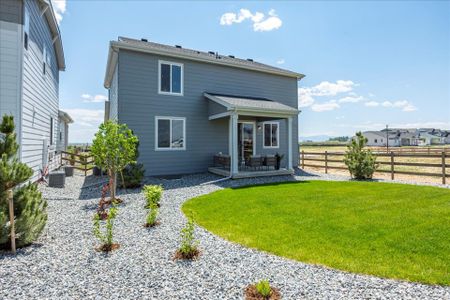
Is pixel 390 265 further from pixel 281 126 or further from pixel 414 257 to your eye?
pixel 281 126

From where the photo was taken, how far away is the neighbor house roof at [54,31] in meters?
10.5

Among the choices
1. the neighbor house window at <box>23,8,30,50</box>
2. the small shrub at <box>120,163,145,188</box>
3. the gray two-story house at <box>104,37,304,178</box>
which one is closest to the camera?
the neighbor house window at <box>23,8,30,50</box>

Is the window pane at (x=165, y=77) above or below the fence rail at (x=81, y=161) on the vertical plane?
above

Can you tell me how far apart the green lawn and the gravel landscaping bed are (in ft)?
1.07

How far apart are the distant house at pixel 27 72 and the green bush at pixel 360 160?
13177 mm

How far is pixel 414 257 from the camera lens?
3.72 meters

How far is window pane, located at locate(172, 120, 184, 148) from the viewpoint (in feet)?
41.2

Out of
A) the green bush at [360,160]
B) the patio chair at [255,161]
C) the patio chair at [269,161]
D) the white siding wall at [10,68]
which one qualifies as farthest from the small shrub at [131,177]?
the green bush at [360,160]

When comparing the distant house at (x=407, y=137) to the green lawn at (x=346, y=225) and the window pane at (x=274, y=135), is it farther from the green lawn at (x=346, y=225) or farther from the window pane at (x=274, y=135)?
the green lawn at (x=346, y=225)

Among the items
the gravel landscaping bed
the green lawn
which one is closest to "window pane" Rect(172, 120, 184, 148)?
the green lawn

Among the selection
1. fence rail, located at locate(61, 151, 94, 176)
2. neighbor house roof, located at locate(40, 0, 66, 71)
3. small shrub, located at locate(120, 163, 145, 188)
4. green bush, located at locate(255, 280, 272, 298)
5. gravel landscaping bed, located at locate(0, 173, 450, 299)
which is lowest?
gravel landscaping bed, located at locate(0, 173, 450, 299)

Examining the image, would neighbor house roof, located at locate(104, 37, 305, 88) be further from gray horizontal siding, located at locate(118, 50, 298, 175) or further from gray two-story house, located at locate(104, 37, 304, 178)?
gray horizontal siding, located at locate(118, 50, 298, 175)

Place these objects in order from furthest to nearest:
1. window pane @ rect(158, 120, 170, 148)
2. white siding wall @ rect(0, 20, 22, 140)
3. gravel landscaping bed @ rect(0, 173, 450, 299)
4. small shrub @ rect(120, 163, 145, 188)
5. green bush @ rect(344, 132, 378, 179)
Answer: window pane @ rect(158, 120, 170, 148) → green bush @ rect(344, 132, 378, 179) → small shrub @ rect(120, 163, 145, 188) → white siding wall @ rect(0, 20, 22, 140) → gravel landscaping bed @ rect(0, 173, 450, 299)

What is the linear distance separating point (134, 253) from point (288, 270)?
2.35 metres
